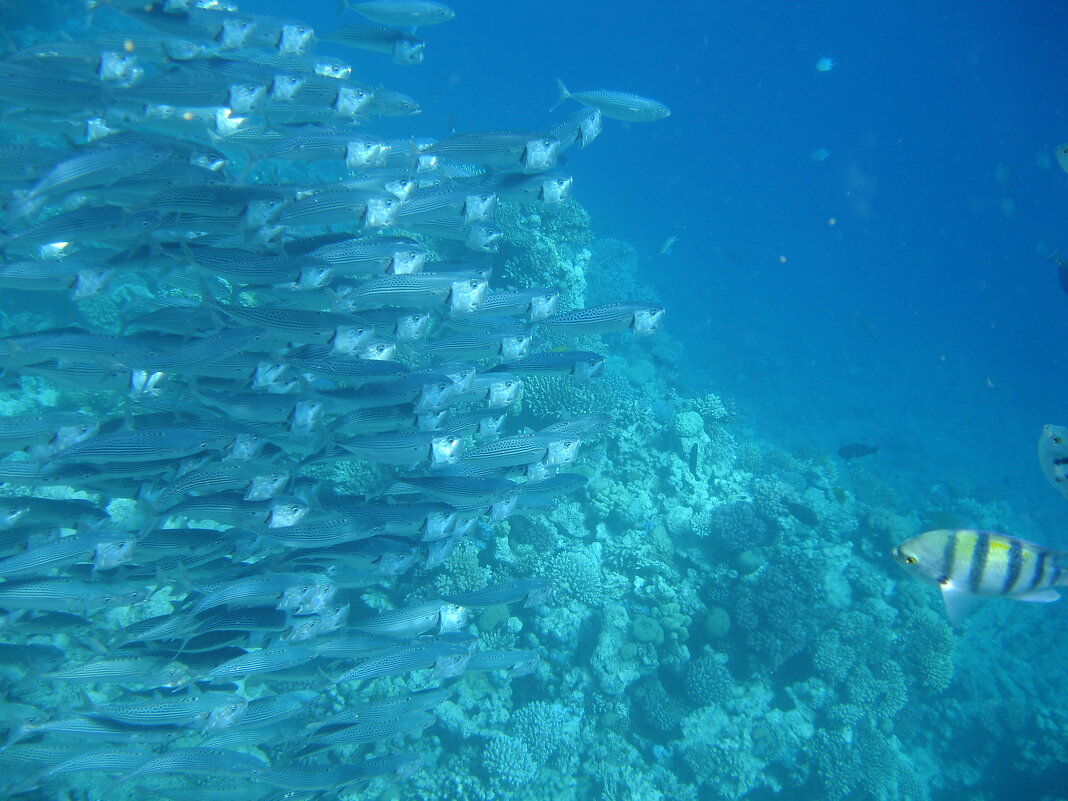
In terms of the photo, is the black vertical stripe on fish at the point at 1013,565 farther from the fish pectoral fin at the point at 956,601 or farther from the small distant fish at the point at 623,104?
the small distant fish at the point at 623,104

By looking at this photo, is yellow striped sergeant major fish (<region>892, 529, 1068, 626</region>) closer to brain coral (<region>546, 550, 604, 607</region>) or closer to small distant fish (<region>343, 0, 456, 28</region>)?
brain coral (<region>546, 550, 604, 607</region>)

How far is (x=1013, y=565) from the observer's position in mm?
2830

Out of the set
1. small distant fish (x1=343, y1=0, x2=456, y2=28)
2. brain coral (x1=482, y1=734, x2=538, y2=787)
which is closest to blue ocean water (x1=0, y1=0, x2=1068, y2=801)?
brain coral (x1=482, y1=734, x2=538, y2=787)

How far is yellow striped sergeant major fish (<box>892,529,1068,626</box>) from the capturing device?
2.80 m

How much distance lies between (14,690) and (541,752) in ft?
17.9

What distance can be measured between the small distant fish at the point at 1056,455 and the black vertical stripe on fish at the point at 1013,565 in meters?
1.14

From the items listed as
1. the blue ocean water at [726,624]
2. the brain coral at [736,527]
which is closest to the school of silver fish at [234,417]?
the blue ocean water at [726,624]

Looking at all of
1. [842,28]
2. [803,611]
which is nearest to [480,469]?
[803,611]

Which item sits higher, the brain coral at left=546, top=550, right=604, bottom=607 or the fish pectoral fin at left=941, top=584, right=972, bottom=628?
the fish pectoral fin at left=941, top=584, right=972, bottom=628

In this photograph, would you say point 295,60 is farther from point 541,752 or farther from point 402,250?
point 541,752

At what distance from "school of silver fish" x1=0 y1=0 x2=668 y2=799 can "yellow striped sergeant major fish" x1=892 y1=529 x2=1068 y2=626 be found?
3.14 m

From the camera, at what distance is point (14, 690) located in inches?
169

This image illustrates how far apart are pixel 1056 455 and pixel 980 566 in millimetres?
1507

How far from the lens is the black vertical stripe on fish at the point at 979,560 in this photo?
2.88 m
